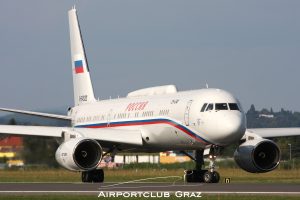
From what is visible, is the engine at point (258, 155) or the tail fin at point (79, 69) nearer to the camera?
→ the engine at point (258, 155)

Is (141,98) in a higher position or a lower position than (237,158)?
higher

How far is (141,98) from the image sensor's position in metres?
49.5

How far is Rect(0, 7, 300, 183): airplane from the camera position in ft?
136

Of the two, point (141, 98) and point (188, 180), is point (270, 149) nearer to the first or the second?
point (188, 180)

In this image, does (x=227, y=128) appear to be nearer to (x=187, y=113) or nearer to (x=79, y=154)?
(x=187, y=113)

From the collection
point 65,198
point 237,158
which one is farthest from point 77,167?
point 65,198

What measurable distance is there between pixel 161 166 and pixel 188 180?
73.1 feet

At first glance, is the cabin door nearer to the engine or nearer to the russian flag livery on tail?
the engine

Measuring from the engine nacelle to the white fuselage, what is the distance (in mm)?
3527

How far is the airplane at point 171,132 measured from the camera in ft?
136

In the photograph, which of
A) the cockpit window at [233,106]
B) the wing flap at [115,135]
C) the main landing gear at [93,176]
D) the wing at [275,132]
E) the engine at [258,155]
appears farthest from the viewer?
the wing at [275,132]

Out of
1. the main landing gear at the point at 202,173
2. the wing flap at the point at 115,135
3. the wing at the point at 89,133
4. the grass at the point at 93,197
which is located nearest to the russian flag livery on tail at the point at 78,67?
the wing at the point at 89,133

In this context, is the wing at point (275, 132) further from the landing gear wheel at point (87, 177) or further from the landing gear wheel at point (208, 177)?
the landing gear wheel at point (87, 177)

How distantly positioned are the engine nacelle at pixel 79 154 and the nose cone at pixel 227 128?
5.61m
